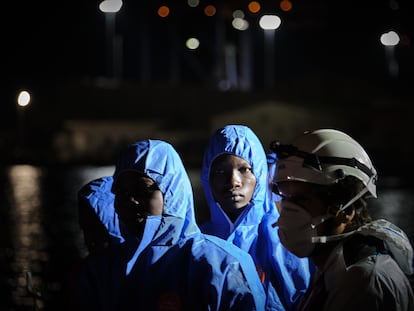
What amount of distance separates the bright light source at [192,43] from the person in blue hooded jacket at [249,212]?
56.1 m

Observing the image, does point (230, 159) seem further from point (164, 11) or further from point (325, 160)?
point (164, 11)

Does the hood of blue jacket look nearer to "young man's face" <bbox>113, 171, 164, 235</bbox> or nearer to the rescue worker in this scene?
"young man's face" <bbox>113, 171, 164, 235</bbox>

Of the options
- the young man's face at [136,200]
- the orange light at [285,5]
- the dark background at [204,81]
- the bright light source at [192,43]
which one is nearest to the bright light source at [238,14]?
the dark background at [204,81]

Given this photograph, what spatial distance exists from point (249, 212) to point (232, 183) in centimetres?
19

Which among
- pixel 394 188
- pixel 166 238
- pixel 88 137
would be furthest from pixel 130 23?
pixel 166 238

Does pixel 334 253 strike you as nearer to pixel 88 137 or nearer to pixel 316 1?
pixel 88 137

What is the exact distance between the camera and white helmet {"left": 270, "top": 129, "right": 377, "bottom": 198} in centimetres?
297

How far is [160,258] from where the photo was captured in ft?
12.0

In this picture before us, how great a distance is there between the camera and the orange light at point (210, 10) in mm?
52156

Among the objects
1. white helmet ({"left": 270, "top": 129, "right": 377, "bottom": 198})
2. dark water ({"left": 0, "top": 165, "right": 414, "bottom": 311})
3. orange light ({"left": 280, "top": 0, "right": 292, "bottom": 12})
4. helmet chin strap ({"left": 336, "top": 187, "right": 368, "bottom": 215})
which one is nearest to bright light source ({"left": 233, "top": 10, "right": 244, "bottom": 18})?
orange light ({"left": 280, "top": 0, "right": 292, "bottom": 12})

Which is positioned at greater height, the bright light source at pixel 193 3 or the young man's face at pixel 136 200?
the bright light source at pixel 193 3

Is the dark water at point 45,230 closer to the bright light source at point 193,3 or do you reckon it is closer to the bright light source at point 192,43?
the bright light source at point 193,3

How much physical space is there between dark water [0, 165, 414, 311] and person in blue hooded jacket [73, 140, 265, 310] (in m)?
0.58

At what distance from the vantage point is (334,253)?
9.44 ft
